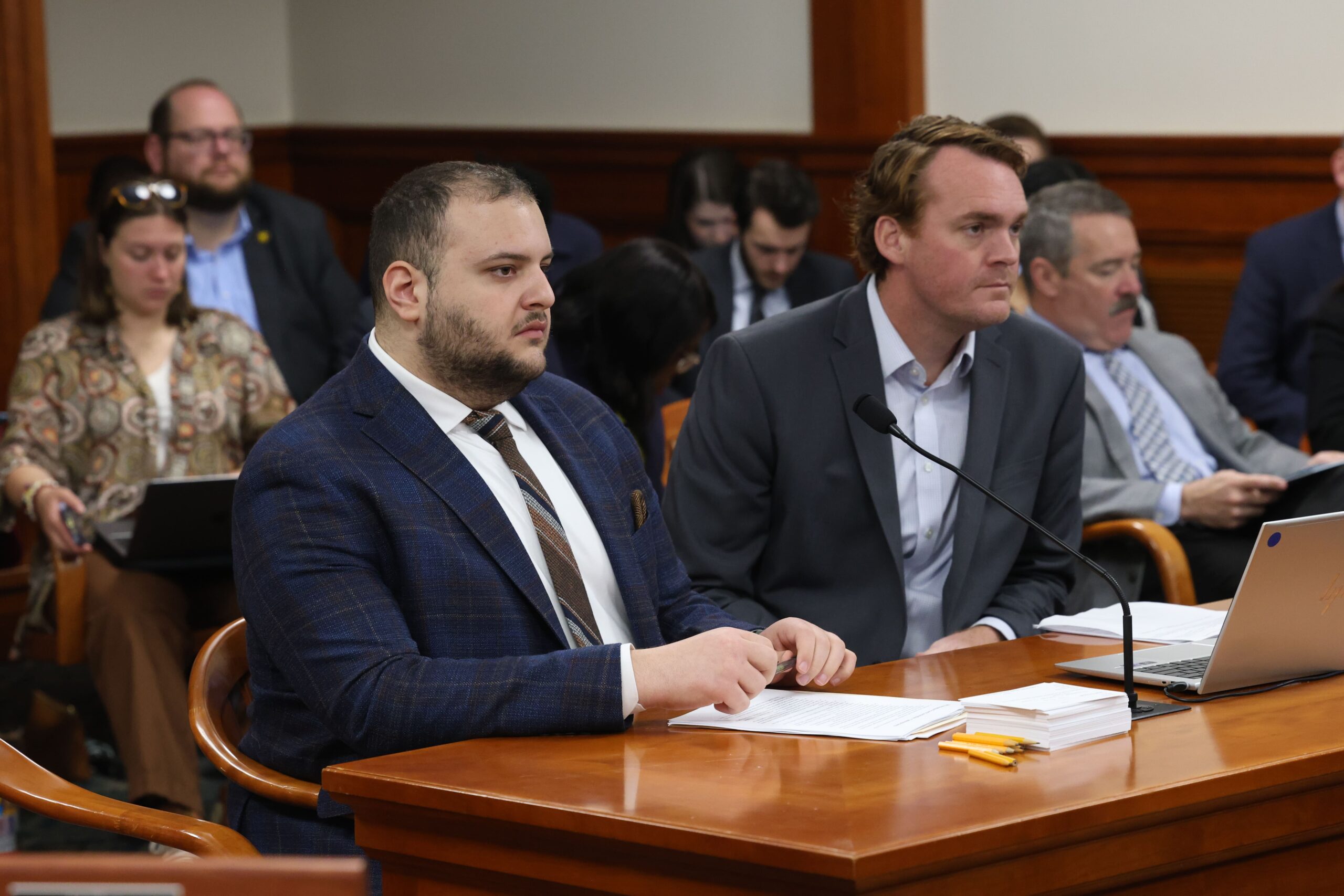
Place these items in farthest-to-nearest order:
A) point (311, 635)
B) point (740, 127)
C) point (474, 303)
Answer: point (740, 127)
point (474, 303)
point (311, 635)

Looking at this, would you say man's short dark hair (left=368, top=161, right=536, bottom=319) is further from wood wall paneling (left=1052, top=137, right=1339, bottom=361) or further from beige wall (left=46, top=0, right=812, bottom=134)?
beige wall (left=46, top=0, right=812, bottom=134)

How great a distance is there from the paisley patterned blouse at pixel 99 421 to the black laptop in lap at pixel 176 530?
0.20 m

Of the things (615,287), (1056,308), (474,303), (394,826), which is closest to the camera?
(394,826)

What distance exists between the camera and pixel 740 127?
632 cm

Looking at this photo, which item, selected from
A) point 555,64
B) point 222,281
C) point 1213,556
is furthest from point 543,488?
point 555,64

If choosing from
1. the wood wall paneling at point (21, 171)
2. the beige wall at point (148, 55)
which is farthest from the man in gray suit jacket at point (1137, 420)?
the beige wall at point (148, 55)

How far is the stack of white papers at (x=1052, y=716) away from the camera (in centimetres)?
158

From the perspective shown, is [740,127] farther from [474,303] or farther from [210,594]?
[474,303]

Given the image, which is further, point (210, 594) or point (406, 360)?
point (210, 594)

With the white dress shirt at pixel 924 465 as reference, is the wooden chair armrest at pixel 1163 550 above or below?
below

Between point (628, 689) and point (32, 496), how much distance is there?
2246 millimetres

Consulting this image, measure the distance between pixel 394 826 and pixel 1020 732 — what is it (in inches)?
23.6

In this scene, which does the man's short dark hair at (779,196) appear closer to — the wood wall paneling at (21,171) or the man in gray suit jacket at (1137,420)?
the man in gray suit jacket at (1137,420)

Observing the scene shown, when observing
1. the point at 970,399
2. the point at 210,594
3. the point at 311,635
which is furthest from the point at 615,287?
the point at 311,635
